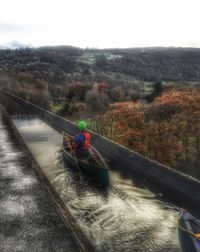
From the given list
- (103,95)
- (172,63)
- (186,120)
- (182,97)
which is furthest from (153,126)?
(172,63)

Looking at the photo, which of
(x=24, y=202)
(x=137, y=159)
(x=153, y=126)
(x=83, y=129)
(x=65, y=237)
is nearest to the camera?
(x=65, y=237)

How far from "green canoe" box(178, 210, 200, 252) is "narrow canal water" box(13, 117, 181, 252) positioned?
58.3 inches

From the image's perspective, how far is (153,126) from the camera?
1577 inches

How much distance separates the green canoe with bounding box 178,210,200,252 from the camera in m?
10.2

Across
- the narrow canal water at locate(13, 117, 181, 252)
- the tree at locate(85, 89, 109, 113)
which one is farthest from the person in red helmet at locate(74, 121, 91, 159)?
the tree at locate(85, 89, 109, 113)

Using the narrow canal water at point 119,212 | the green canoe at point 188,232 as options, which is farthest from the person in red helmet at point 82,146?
the green canoe at point 188,232

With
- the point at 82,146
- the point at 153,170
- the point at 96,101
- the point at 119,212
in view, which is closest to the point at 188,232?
the point at 119,212

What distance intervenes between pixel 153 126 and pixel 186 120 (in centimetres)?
388

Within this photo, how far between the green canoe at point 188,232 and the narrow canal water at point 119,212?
1.48 m

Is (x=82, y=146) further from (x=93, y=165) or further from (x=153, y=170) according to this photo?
(x=153, y=170)

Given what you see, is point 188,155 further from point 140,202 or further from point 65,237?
point 65,237

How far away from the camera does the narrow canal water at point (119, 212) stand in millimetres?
12773

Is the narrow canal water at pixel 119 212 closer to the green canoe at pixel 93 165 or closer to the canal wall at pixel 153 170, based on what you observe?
the green canoe at pixel 93 165

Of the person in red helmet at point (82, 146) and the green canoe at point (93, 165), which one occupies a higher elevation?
the person in red helmet at point (82, 146)
